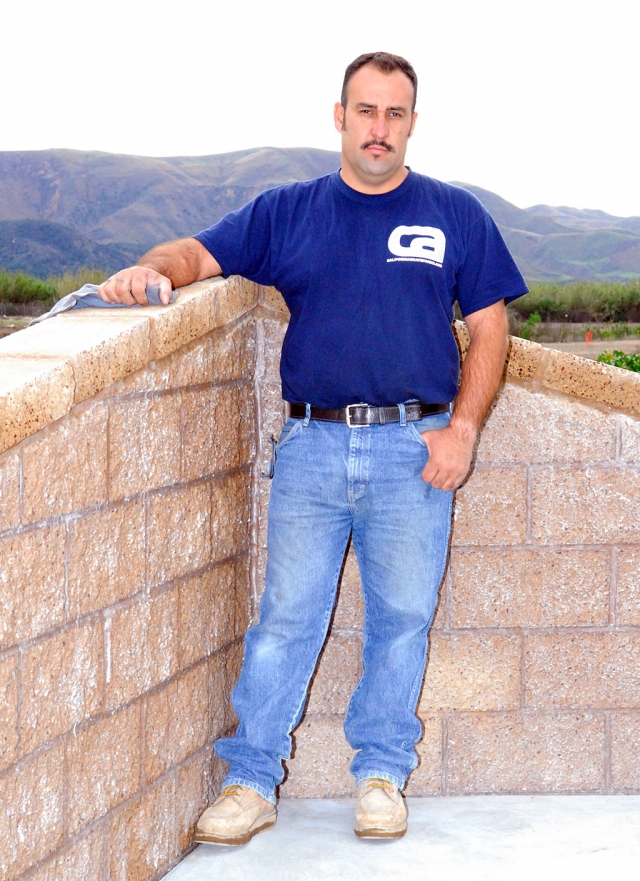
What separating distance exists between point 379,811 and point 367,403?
120cm

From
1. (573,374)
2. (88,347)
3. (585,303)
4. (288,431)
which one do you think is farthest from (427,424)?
(585,303)

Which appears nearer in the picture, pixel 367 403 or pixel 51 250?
pixel 367 403

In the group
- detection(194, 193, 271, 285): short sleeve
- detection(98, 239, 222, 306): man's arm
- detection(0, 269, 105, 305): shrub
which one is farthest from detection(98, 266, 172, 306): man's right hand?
detection(0, 269, 105, 305): shrub

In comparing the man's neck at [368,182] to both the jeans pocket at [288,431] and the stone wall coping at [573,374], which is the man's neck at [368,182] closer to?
the stone wall coping at [573,374]

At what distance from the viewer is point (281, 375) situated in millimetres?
3088

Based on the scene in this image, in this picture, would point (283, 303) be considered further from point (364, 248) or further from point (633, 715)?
point (633, 715)

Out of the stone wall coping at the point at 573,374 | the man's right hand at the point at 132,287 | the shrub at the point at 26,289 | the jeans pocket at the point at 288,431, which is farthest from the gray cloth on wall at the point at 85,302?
the shrub at the point at 26,289

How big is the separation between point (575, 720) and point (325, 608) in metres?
1.04

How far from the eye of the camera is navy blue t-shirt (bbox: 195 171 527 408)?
289cm

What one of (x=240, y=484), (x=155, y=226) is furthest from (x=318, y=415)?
(x=155, y=226)

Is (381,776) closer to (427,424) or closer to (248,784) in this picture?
(248,784)

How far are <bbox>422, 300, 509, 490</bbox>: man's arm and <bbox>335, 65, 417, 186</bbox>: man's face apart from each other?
524 millimetres

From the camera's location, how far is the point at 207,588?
10.0ft

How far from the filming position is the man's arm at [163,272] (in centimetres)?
278
